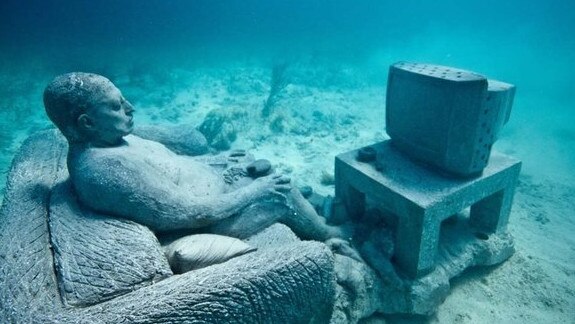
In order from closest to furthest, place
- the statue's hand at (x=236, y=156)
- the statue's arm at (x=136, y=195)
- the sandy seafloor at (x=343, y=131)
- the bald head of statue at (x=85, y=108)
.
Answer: the statue's arm at (x=136, y=195) → the bald head of statue at (x=85, y=108) → the sandy seafloor at (x=343, y=131) → the statue's hand at (x=236, y=156)

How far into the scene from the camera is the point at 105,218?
255cm

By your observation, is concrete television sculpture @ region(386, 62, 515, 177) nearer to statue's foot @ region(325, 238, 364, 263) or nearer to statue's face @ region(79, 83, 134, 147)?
statue's foot @ region(325, 238, 364, 263)

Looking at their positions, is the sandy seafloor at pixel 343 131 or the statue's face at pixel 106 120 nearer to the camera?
the statue's face at pixel 106 120

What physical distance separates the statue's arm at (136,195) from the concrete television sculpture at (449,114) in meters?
2.68

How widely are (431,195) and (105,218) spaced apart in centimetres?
311

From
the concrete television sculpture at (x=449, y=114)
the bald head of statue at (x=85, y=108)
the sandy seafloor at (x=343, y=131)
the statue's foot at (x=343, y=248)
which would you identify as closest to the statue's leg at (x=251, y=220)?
the statue's foot at (x=343, y=248)

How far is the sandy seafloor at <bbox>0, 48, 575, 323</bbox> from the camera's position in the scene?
415cm

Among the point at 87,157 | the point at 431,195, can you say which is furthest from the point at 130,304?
the point at 431,195

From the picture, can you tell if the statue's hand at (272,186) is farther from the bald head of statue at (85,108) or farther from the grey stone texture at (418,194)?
the bald head of statue at (85,108)

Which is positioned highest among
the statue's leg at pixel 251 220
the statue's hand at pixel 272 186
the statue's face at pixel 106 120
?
the statue's face at pixel 106 120

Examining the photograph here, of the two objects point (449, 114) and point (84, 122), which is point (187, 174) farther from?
point (449, 114)

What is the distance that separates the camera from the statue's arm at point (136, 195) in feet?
8.35

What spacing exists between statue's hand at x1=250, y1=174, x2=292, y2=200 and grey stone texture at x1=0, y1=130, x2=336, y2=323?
36.8 inches

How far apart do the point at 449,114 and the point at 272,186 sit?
2.07 m
